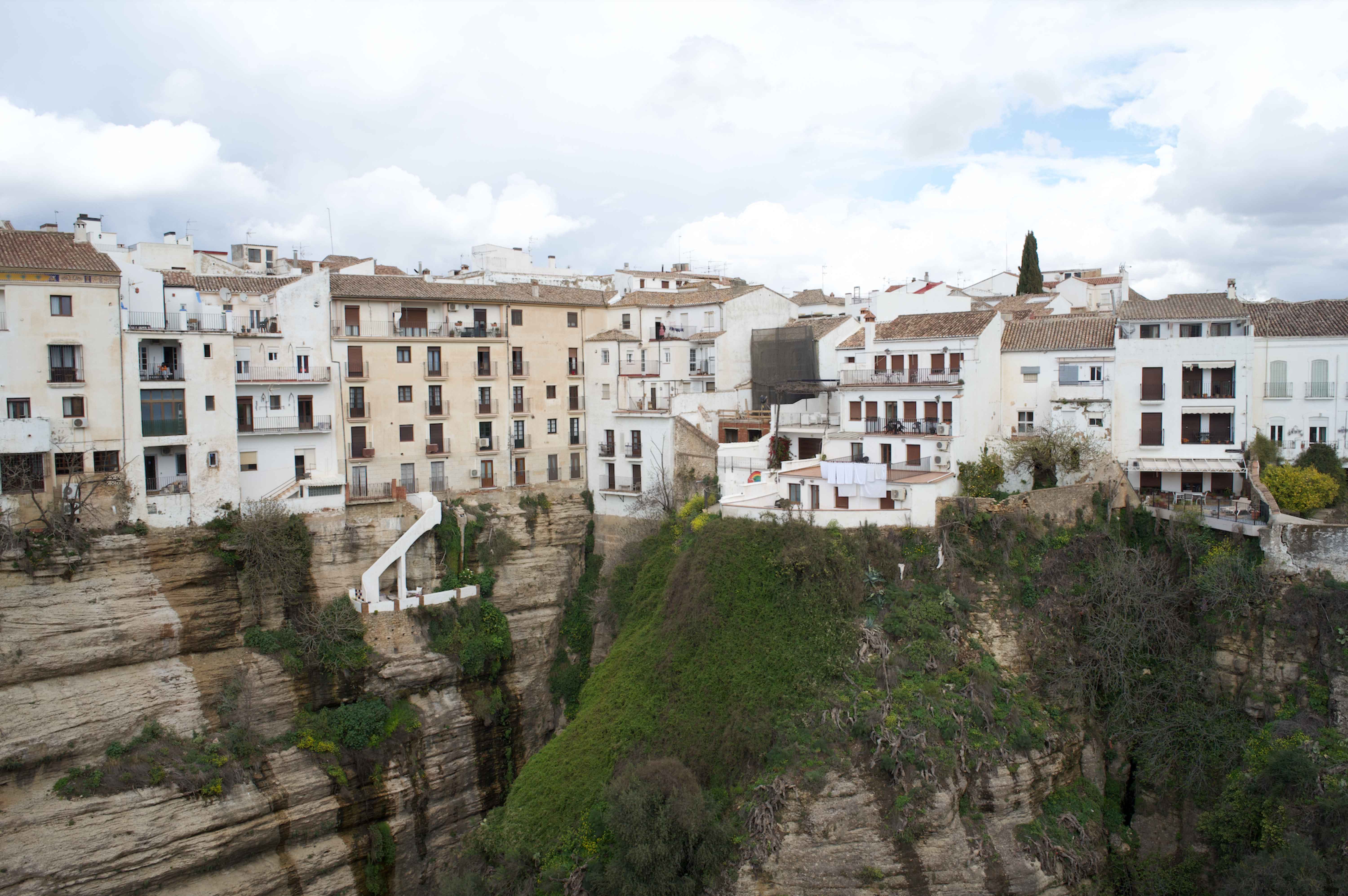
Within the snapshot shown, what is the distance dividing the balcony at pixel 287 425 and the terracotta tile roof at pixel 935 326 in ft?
67.2

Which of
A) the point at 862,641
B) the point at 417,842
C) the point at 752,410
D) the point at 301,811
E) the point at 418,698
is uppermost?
the point at 752,410

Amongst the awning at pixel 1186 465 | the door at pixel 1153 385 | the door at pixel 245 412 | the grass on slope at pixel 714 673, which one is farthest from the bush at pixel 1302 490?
the door at pixel 245 412

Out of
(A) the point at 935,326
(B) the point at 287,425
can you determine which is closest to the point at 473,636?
(B) the point at 287,425

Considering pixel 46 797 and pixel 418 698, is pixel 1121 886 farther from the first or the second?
pixel 46 797

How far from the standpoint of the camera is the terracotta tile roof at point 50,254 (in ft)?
98.5

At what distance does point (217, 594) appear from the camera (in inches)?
1257

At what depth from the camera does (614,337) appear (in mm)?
41812

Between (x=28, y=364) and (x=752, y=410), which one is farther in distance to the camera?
(x=752, y=410)

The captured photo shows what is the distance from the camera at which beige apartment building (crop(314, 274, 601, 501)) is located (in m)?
37.6

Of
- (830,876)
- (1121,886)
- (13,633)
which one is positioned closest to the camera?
(830,876)

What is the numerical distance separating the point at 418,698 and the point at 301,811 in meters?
5.32

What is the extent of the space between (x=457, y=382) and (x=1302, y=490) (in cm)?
2928

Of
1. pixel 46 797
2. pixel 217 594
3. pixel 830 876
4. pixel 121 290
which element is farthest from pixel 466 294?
pixel 830 876

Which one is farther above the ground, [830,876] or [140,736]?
[140,736]
